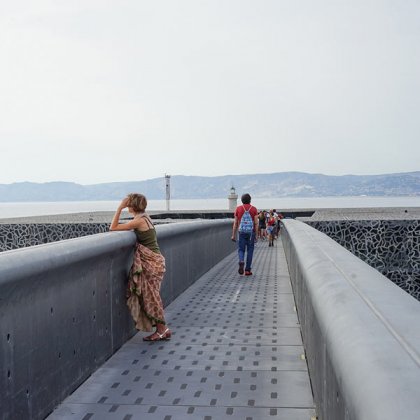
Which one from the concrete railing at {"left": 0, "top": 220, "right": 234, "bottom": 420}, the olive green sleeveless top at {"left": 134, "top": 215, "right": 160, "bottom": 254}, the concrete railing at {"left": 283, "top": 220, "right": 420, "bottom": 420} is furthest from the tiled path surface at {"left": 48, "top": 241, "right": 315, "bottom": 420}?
the concrete railing at {"left": 283, "top": 220, "right": 420, "bottom": 420}

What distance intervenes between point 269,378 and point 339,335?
2770mm

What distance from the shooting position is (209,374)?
5070mm

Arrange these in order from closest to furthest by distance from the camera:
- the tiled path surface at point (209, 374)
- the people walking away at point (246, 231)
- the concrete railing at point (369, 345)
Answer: the concrete railing at point (369, 345) < the tiled path surface at point (209, 374) < the people walking away at point (246, 231)

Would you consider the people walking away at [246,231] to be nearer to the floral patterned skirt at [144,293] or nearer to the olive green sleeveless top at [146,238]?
the olive green sleeveless top at [146,238]

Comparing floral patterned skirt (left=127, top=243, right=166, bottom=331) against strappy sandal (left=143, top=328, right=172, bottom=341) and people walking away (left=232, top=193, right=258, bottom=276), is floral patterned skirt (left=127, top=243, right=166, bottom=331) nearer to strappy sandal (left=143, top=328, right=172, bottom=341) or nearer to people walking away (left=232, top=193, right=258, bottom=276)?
strappy sandal (left=143, top=328, right=172, bottom=341)

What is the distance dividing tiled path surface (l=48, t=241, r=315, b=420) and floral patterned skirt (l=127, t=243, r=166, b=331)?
0.80ft

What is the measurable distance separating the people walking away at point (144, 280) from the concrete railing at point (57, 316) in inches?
4.0

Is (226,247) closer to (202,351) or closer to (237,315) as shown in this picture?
(237,315)

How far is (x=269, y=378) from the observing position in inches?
195

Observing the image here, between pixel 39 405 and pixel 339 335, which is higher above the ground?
pixel 339 335

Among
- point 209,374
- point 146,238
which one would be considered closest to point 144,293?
point 146,238

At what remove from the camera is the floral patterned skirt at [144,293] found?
6117mm

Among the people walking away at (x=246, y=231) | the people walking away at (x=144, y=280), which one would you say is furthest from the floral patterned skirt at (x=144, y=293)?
the people walking away at (x=246, y=231)

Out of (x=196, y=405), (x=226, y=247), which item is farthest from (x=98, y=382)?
Result: (x=226, y=247)
